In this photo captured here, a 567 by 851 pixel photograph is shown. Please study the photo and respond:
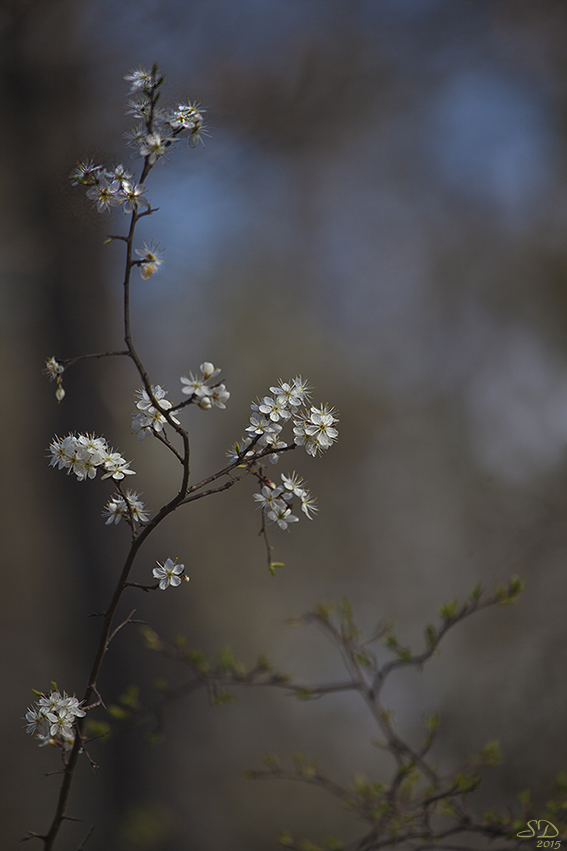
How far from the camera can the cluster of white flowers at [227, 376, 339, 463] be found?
433mm

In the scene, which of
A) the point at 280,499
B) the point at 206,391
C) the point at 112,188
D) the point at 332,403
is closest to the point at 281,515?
the point at 280,499

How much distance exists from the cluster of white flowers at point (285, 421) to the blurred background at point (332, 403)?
2.92ft

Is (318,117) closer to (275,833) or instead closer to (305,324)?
(305,324)

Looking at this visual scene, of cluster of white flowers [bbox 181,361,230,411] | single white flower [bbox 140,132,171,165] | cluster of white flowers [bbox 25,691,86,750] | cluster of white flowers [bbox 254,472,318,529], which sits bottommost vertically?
cluster of white flowers [bbox 25,691,86,750]

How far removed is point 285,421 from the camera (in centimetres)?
44

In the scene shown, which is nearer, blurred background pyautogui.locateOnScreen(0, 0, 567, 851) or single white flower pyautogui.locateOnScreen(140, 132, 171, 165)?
single white flower pyautogui.locateOnScreen(140, 132, 171, 165)

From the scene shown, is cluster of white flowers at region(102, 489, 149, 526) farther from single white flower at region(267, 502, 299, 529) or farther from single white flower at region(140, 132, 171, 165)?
single white flower at region(140, 132, 171, 165)

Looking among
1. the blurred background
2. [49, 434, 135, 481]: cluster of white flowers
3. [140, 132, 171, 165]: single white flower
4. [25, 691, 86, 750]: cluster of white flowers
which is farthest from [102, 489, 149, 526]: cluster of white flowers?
the blurred background

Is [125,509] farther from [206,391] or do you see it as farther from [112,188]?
[112,188]

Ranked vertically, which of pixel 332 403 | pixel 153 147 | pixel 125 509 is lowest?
pixel 125 509

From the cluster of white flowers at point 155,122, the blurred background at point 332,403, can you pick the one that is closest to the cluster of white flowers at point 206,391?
the cluster of white flowers at point 155,122

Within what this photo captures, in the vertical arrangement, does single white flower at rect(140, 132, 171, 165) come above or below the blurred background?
below

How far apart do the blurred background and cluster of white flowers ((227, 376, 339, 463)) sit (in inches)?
35.1

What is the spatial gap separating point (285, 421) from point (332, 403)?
38.5 inches
